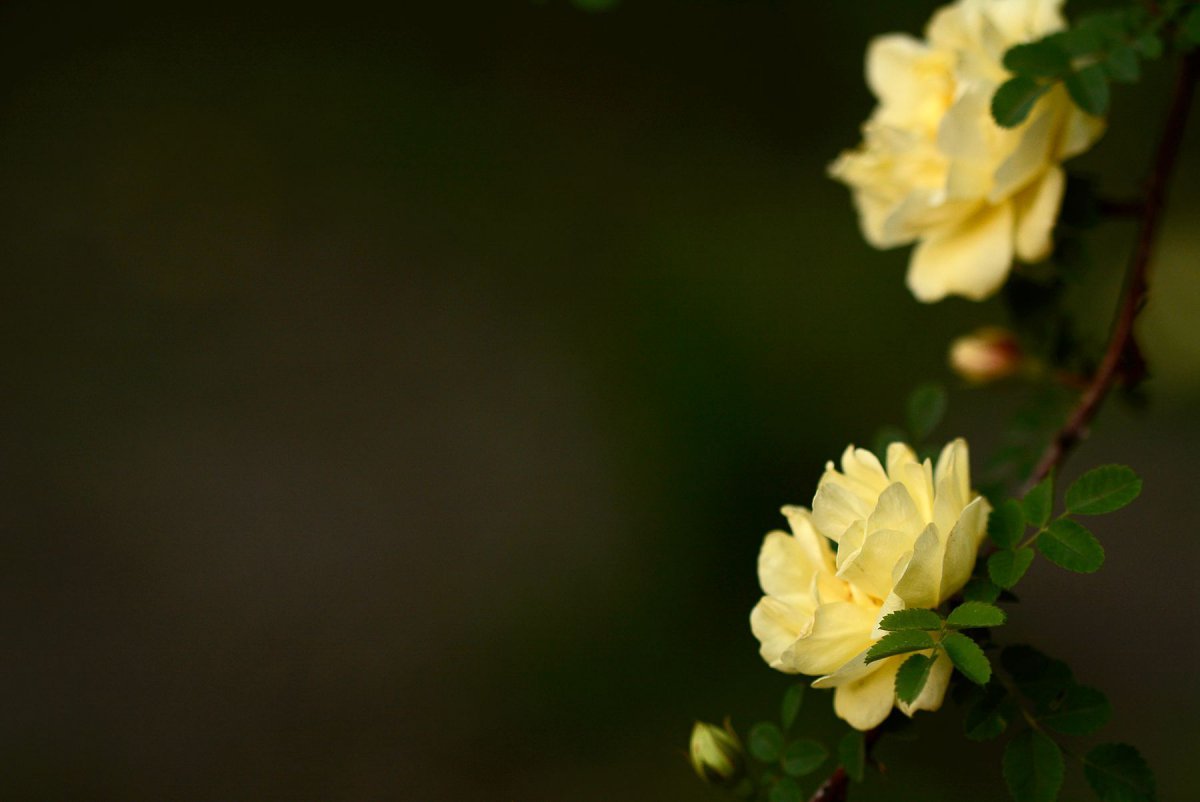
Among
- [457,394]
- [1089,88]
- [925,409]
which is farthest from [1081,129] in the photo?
[457,394]

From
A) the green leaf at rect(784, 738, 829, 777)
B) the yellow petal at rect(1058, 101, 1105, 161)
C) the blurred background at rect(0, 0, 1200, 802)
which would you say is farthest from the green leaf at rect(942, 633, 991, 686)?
the blurred background at rect(0, 0, 1200, 802)

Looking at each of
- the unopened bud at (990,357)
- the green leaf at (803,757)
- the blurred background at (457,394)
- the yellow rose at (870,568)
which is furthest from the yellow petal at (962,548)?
the blurred background at (457,394)

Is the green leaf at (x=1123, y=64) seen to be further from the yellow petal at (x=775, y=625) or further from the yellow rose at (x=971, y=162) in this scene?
the yellow petal at (x=775, y=625)

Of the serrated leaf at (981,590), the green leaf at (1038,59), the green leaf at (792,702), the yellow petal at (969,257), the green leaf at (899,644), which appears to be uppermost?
the green leaf at (1038,59)

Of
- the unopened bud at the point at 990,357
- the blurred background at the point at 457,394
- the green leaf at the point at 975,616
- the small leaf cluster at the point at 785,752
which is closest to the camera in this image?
the green leaf at the point at 975,616

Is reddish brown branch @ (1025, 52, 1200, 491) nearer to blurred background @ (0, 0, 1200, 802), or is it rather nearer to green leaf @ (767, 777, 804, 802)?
green leaf @ (767, 777, 804, 802)

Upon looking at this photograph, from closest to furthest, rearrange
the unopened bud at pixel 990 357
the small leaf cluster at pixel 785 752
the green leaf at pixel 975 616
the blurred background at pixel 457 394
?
the green leaf at pixel 975 616, the small leaf cluster at pixel 785 752, the unopened bud at pixel 990 357, the blurred background at pixel 457 394
